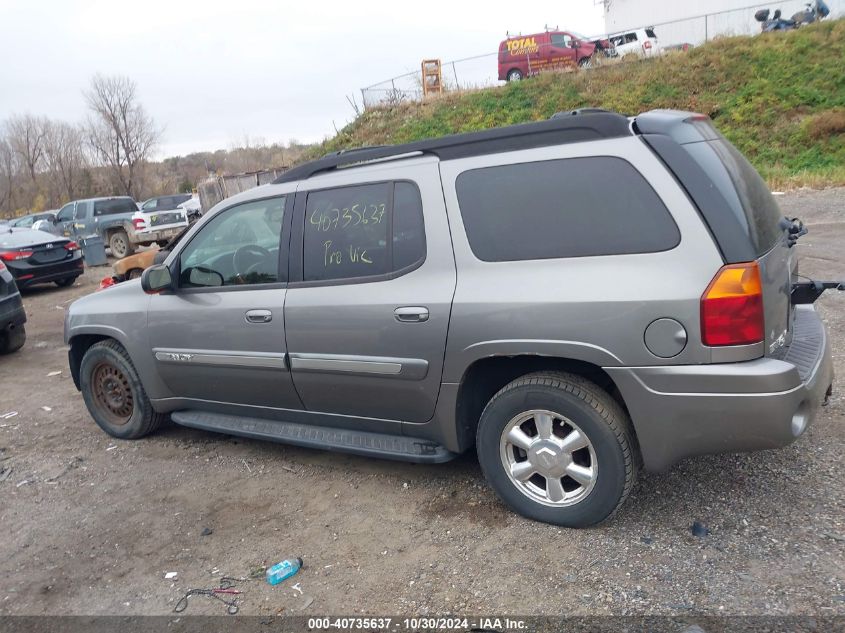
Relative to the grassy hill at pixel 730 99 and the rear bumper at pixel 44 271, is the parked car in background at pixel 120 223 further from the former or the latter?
the grassy hill at pixel 730 99

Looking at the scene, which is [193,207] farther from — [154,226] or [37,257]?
[37,257]

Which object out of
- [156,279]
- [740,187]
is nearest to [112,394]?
[156,279]

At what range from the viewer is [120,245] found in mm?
17938

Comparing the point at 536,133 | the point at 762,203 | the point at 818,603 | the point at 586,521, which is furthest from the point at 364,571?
the point at 762,203

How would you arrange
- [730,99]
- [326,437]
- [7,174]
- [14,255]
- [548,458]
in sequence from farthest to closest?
[7,174], [730,99], [14,255], [326,437], [548,458]

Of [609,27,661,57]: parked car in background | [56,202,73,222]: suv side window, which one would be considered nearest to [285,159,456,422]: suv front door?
[56,202,73,222]: suv side window

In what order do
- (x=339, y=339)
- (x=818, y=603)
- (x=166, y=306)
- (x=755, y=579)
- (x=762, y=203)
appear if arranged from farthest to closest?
(x=166, y=306), (x=339, y=339), (x=762, y=203), (x=755, y=579), (x=818, y=603)

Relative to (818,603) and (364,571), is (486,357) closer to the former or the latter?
(364,571)

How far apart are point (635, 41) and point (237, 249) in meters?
28.7

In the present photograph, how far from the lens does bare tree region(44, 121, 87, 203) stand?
187 ft

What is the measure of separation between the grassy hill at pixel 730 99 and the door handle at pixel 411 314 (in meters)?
14.8

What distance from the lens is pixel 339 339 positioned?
3.69 meters

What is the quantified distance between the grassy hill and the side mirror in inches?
595

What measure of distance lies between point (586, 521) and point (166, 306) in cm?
299
